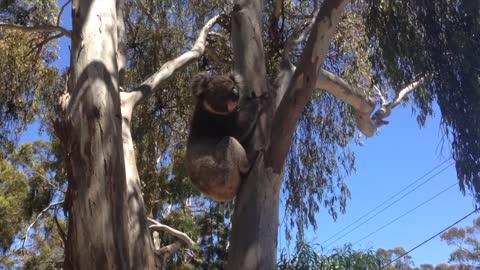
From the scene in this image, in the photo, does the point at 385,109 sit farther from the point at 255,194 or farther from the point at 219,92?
the point at 255,194

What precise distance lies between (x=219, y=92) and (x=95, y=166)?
0.89 m

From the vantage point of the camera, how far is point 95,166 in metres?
3.52

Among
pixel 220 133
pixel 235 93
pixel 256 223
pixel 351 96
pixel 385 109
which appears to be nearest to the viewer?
pixel 256 223

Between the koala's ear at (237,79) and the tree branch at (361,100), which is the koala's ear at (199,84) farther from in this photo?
the tree branch at (361,100)

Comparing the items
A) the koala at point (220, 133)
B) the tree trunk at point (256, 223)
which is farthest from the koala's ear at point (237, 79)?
the tree trunk at point (256, 223)

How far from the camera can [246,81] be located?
3750 mm

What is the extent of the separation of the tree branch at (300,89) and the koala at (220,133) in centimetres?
24

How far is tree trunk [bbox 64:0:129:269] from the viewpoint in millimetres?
3365

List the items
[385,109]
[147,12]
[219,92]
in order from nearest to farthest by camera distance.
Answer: [219,92] → [385,109] → [147,12]

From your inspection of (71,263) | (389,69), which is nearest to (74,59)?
(71,263)

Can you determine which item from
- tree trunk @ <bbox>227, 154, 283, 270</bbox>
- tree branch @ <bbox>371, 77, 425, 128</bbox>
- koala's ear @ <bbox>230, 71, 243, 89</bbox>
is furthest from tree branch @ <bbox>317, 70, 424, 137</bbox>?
tree trunk @ <bbox>227, 154, 283, 270</bbox>

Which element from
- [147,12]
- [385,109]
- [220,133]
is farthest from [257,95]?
[147,12]

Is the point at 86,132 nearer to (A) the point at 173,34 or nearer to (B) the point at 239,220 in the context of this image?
(B) the point at 239,220

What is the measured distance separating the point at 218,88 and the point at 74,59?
105 centimetres
